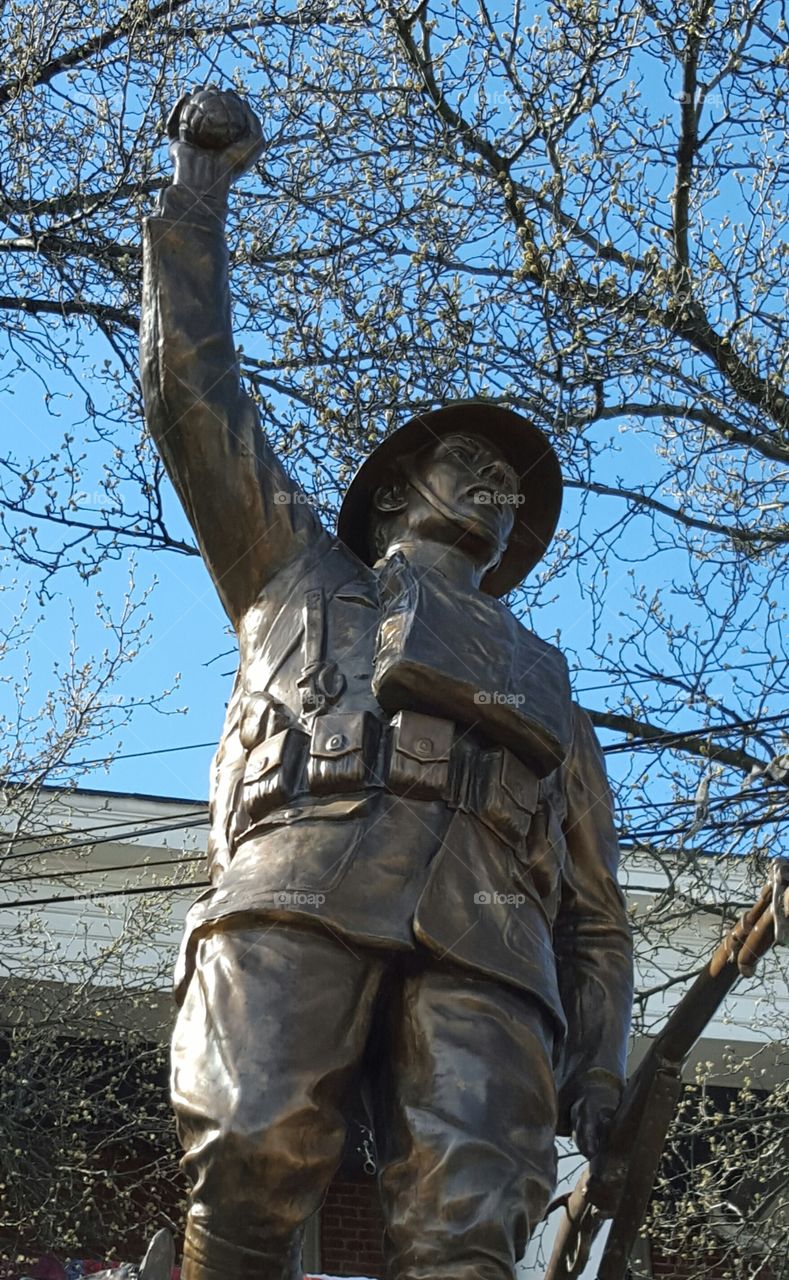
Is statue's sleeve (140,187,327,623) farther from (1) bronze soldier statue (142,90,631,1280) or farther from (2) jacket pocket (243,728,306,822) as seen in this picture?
(2) jacket pocket (243,728,306,822)

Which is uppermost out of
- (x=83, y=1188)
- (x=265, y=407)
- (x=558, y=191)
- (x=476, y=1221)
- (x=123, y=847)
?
(x=558, y=191)

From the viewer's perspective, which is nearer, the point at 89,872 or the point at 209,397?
the point at 209,397

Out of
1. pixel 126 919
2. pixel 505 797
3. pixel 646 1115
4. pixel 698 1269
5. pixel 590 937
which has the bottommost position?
pixel 646 1115

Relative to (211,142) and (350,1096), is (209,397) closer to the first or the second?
(211,142)

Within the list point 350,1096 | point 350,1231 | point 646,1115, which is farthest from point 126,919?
point 350,1096

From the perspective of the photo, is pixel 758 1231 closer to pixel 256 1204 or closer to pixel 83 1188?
pixel 83 1188

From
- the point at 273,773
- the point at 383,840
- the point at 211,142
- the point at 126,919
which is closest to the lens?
the point at 383,840

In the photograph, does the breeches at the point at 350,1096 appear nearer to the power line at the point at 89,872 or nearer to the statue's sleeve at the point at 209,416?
the statue's sleeve at the point at 209,416

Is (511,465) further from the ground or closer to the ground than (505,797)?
further from the ground

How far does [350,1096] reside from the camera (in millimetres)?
3832

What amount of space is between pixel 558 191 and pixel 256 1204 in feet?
23.1

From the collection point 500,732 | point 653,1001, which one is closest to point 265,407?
point 653,1001

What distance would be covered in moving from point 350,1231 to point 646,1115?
390 inches

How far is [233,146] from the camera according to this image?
4.70 metres
